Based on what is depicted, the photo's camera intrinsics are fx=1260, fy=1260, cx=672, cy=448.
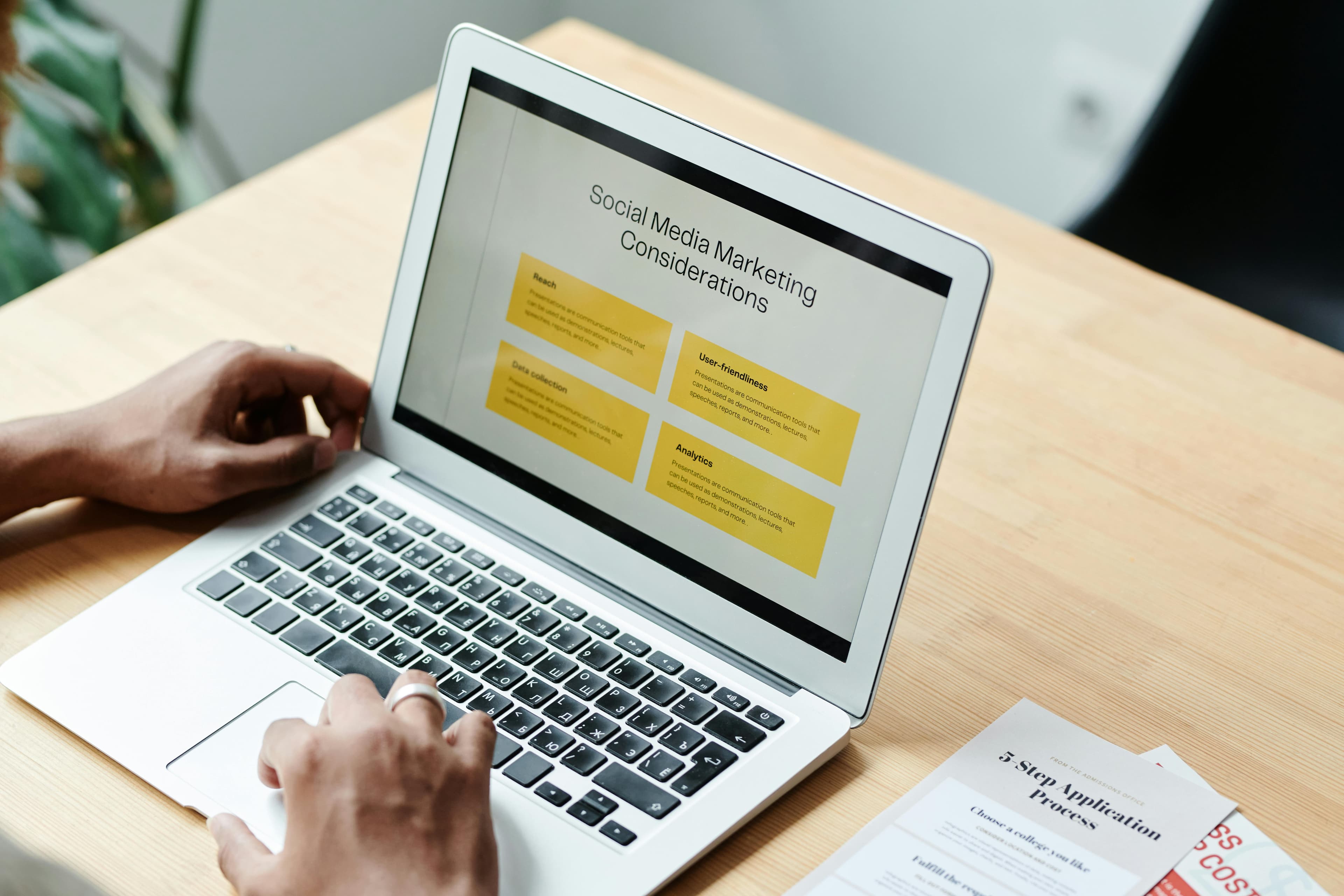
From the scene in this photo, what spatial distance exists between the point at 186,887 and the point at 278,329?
1.77 feet

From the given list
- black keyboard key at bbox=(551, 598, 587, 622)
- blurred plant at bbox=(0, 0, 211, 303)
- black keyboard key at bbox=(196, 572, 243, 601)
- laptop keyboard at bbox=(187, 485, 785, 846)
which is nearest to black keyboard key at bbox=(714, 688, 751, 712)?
laptop keyboard at bbox=(187, 485, 785, 846)

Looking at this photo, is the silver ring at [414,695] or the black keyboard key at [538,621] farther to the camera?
A: the black keyboard key at [538,621]

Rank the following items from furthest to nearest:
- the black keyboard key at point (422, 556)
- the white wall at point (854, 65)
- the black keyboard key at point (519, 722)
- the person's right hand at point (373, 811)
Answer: the white wall at point (854, 65) < the black keyboard key at point (422, 556) < the black keyboard key at point (519, 722) < the person's right hand at point (373, 811)

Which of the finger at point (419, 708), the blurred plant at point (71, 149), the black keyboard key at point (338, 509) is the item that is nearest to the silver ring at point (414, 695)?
the finger at point (419, 708)

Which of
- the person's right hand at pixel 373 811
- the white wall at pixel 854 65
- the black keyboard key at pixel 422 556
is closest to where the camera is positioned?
the person's right hand at pixel 373 811

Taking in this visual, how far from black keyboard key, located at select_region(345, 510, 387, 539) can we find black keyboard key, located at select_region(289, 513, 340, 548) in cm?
1

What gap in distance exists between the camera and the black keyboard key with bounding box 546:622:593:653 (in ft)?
2.56

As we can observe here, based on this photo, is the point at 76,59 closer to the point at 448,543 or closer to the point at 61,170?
the point at 61,170

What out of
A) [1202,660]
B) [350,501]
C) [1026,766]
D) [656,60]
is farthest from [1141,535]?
[656,60]

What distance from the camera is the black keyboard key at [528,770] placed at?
0.70 meters

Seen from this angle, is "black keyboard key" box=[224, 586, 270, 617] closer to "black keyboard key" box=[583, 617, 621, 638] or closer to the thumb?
the thumb

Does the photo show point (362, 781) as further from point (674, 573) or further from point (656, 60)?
point (656, 60)

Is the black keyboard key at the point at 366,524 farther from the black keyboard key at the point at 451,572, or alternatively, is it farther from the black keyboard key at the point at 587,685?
the black keyboard key at the point at 587,685

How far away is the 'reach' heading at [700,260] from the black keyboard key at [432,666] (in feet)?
0.92
